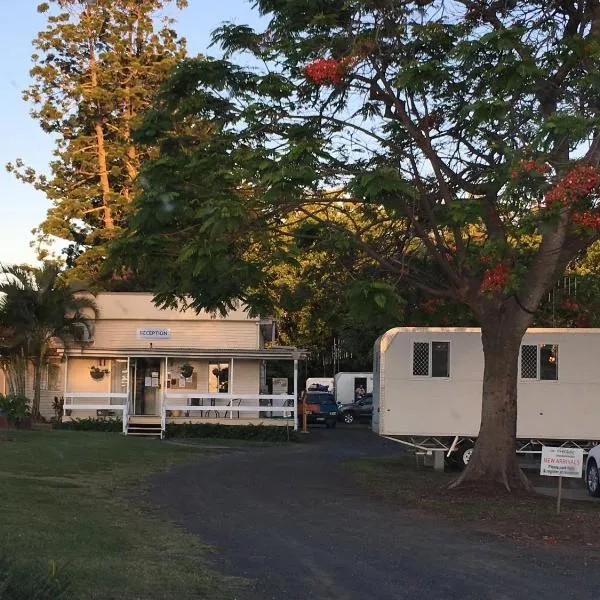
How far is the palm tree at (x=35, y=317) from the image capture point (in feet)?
103

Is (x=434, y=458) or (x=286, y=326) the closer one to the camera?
(x=434, y=458)

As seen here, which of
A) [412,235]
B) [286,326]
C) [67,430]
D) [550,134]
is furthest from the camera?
[286,326]

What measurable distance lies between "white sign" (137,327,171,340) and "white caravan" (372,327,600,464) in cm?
1502

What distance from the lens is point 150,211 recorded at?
14398mm

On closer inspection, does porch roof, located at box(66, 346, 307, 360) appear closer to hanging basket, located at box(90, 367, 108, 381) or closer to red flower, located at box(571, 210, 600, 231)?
hanging basket, located at box(90, 367, 108, 381)

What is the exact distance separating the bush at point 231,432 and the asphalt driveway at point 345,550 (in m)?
12.9

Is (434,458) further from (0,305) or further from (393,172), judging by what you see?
(0,305)

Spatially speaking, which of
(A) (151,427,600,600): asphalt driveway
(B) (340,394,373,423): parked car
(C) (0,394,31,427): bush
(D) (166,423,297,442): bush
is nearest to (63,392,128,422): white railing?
(D) (166,423,297,442): bush

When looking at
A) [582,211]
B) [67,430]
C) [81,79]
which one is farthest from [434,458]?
[81,79]

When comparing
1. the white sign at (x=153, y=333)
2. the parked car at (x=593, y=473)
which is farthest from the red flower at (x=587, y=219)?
the white sign at (x=153, y=333)

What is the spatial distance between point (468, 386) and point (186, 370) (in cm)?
1573

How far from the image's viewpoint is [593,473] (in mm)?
17188

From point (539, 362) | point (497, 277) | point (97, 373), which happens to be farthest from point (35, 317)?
point (497, 277)

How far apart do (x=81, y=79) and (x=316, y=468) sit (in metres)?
31.0
